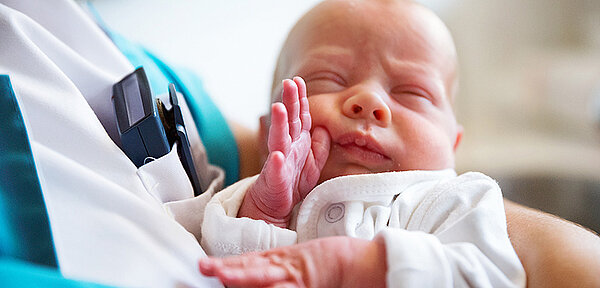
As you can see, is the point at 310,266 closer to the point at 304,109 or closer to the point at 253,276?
the point at 253,276

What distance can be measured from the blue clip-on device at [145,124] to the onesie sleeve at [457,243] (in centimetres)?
30

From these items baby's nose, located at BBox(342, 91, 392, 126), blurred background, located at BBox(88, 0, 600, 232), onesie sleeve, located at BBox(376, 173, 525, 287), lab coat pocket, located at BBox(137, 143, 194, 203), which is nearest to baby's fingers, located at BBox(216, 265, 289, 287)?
onesie sleeve, located at BBox(376, 173, 525, 287)

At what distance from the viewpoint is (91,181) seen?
58 cm

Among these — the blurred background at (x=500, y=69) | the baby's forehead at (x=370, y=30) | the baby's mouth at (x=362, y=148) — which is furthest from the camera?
the blurred background at (x=500, y=69)

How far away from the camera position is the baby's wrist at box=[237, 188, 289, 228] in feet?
2.24

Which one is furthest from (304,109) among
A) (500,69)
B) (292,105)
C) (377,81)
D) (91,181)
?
(500,69)

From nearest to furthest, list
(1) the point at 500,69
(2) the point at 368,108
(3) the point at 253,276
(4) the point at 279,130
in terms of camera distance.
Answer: (3) the point at 253,276 < (4) the point at 279,130 < (2) the point at 368,108 < (1) the point at 500,69

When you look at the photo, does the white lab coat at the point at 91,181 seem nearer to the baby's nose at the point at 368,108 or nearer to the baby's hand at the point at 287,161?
the baby's hand at the point at 287,161

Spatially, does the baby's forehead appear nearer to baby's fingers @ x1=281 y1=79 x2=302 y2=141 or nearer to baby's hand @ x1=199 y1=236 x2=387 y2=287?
baby's fingers @ x1=281 y1=79 x2=302 y2=141

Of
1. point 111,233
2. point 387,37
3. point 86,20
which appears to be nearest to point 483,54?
point 387,37

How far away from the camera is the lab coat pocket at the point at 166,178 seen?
2.18 ft

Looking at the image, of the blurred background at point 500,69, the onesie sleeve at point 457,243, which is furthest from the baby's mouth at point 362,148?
the blurred background at point 500,69

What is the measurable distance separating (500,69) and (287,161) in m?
1.55

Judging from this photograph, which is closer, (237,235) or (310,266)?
(310,266)
